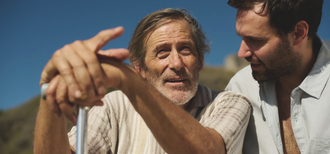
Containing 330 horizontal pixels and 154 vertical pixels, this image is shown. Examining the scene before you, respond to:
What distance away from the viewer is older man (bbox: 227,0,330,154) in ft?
11.3

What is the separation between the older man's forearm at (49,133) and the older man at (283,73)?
1.90m

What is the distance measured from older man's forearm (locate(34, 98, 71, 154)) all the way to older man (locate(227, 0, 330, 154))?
1898mm

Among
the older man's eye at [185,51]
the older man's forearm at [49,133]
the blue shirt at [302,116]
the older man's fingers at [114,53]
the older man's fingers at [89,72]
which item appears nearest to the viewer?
the older man's fingers at [89,72]

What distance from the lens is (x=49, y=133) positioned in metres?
2.54

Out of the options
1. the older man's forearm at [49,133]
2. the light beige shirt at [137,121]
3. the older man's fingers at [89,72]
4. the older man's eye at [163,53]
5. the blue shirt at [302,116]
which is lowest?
the blue shirt at [302,116]

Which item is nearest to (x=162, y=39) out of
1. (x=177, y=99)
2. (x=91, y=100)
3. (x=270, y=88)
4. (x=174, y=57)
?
(x=174, y=57)

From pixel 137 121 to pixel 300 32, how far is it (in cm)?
194

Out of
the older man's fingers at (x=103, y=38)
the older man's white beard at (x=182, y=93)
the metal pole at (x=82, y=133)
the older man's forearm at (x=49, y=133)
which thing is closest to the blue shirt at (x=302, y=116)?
the older man's white beard at (x=182, y=93)

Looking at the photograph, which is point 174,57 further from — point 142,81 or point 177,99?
point 142,81

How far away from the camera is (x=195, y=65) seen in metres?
3.77

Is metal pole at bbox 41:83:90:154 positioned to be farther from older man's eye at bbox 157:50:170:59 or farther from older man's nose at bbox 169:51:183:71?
older man's eye at bbox 157:50:170:59

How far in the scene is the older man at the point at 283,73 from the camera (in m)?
3.45

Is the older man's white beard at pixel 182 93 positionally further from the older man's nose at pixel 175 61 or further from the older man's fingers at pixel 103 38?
the older man's fingers at pixel 103 38

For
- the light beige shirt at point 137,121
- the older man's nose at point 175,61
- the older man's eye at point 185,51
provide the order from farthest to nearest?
the older man's eye at point 185,51 < the older man's nose at point 175,61 < the light beige shirt at point 137,121
